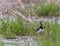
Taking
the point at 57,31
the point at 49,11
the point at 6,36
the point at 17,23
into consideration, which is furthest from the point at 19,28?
the point at 49,11

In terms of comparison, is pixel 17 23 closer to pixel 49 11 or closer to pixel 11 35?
pixel 11 35

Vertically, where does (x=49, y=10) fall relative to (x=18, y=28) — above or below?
above

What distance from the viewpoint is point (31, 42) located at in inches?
184

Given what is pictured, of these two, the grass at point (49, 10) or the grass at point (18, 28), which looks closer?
the grass at point (18, 28)

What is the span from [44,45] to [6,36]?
2.04m

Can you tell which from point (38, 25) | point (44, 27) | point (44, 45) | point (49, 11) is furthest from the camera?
point (49, 11)

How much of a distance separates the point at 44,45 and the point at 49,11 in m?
6.80

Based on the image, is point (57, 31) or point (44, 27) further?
point (44, 27)

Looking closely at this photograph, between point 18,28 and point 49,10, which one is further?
point 49,10

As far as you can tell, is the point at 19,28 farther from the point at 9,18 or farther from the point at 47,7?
the point at 47,7

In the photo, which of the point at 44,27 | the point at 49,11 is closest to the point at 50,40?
the point at 44,27

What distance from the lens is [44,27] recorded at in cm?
581

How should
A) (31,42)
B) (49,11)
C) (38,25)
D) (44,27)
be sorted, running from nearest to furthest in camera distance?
(31,42) < (44,27) < (38,25) < (49,11)

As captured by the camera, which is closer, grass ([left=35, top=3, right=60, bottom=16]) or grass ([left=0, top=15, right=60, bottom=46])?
grass ([left=0, top=15, right=60, bottom=46])
